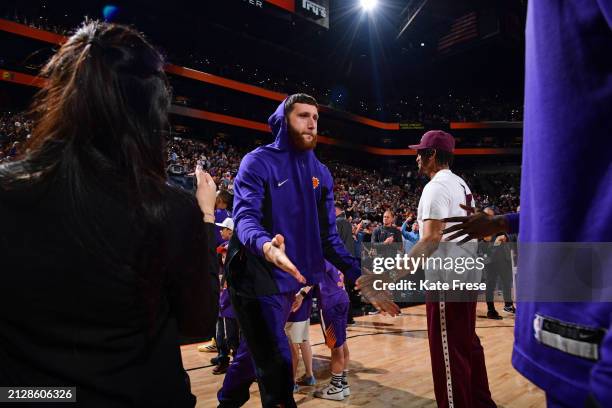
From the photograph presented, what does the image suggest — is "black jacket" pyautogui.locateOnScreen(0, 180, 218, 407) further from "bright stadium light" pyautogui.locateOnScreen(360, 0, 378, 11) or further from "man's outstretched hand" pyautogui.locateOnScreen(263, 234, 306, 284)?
Answer: "bright stadium light" pyautogui.locateOnScreen(360, 0, 378, 11)

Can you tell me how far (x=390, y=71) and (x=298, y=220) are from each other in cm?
3471

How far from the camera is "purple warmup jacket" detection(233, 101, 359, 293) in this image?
2463mm

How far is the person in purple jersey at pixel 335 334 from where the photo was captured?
13.6 ft

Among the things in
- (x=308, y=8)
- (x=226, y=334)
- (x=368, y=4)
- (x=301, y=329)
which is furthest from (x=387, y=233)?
(x=368, y=4)

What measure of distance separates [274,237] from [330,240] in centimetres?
80

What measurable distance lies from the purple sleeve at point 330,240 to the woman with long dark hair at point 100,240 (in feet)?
5.41

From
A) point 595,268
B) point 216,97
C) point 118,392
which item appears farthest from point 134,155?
point 216,97

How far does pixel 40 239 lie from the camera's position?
97cm

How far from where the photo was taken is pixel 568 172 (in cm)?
76

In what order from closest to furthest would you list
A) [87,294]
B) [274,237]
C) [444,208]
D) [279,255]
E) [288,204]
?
[87,294]
[279,255]
[274,237]
[288,204]
[444,208]

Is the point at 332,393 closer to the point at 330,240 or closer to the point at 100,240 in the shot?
the point at 330,240

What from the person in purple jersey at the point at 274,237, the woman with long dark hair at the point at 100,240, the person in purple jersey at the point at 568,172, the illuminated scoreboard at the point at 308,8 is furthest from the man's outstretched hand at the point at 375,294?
the illuminated scoreboard at the point at 308,8

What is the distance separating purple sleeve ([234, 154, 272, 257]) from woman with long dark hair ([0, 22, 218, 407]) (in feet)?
3.48

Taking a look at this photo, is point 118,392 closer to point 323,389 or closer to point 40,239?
point 40,239
